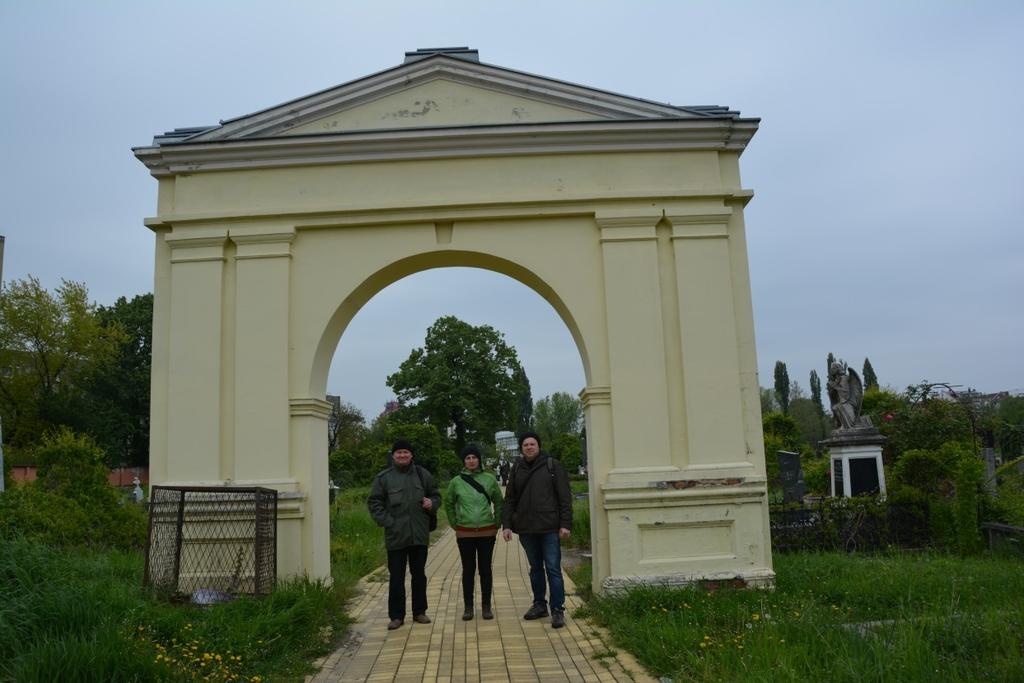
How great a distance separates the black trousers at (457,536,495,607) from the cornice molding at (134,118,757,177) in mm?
4010

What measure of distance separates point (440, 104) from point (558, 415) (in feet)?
218

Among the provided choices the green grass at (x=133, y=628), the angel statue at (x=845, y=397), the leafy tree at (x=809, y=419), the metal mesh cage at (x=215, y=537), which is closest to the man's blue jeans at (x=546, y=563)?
the green grass at (x=133, y=628)

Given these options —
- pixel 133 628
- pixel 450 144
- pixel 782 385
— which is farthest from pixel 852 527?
pixel 782 385

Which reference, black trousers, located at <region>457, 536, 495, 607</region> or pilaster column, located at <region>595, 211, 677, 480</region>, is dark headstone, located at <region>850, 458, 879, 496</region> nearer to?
pilaster column, located at <region>595, 211, 677, 480</region>

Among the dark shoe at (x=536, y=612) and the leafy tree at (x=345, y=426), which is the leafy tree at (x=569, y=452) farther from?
the dark shoe at (x=536, y=612)

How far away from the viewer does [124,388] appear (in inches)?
1709

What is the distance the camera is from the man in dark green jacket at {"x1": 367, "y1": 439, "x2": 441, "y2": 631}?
7.79 m

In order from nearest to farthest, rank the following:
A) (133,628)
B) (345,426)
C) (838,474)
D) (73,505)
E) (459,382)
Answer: (133,628)
(73,505)
(838,474)
(459,382)
(345,426)

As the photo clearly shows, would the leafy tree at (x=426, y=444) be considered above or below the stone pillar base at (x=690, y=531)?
above

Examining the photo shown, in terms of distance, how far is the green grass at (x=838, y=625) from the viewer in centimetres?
509

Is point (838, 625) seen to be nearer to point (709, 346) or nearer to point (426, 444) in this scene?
point (709, 346)

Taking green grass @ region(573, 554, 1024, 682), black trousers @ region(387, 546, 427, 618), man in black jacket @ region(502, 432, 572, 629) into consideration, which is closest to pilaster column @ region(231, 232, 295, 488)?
black trousers @ region(387, 546, 427, 618)

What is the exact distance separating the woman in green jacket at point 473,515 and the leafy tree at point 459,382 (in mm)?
38873

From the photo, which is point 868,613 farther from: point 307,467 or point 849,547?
point 307,467
